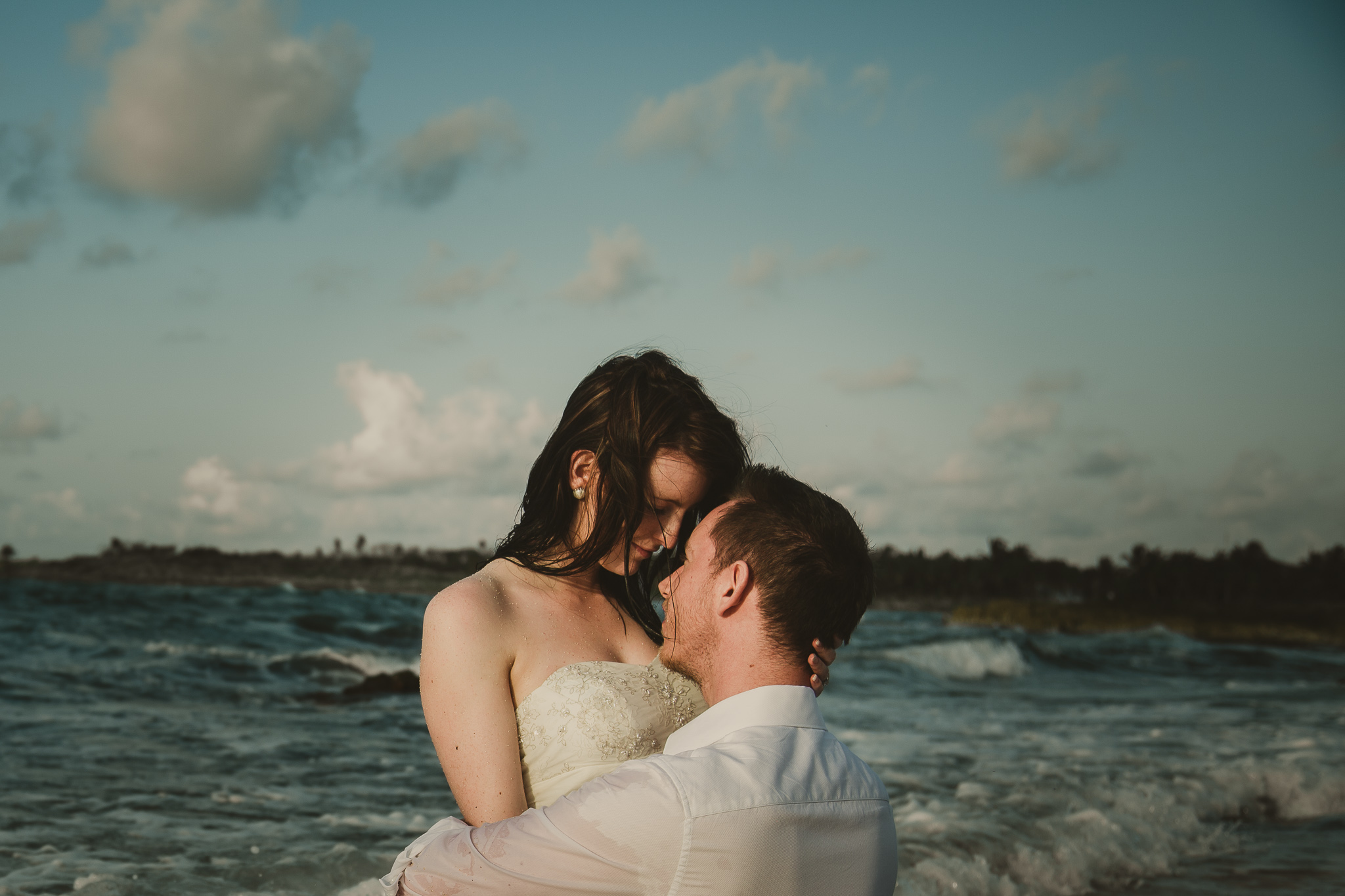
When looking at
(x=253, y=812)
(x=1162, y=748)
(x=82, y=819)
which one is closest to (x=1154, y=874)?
(x=1162, y=748)

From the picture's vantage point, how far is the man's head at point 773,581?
7.09ft

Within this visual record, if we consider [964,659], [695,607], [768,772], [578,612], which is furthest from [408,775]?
[964,659]

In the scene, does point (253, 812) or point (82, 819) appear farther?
point (253, 812)

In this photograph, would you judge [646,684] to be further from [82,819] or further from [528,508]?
[82,819]

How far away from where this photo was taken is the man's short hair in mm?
2160

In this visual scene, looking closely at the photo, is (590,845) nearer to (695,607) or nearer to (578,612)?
(695,607)

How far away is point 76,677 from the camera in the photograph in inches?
607

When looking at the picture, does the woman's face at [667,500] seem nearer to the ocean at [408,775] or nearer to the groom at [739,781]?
the groom at [739,781]

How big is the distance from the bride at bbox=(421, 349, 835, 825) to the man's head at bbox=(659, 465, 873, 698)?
66 cm

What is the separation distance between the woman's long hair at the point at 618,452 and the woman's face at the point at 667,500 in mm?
19

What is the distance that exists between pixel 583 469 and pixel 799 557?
1.12 metres

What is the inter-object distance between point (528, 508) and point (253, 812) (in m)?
6.29

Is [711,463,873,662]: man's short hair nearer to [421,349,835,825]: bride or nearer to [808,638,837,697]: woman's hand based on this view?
[808,638,837,697]: woman's hand

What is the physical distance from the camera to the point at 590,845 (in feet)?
5.80
